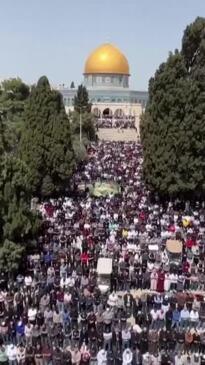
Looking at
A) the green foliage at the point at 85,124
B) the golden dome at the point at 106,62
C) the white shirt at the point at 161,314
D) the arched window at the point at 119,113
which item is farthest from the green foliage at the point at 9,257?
the golden dome at the point at 106,62

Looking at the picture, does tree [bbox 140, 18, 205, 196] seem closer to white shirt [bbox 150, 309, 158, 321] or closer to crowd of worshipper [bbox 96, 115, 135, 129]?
white shirt [bbox 150, 309, 158, 321]

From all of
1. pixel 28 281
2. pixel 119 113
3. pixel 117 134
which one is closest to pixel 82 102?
pixel 117 134

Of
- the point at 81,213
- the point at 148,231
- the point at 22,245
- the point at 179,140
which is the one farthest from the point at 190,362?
the point at 179,140

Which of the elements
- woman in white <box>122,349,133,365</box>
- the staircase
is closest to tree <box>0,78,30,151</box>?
the staircase

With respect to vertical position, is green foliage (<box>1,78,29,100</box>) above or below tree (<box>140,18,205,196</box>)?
above

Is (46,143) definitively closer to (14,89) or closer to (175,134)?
(175,134)
